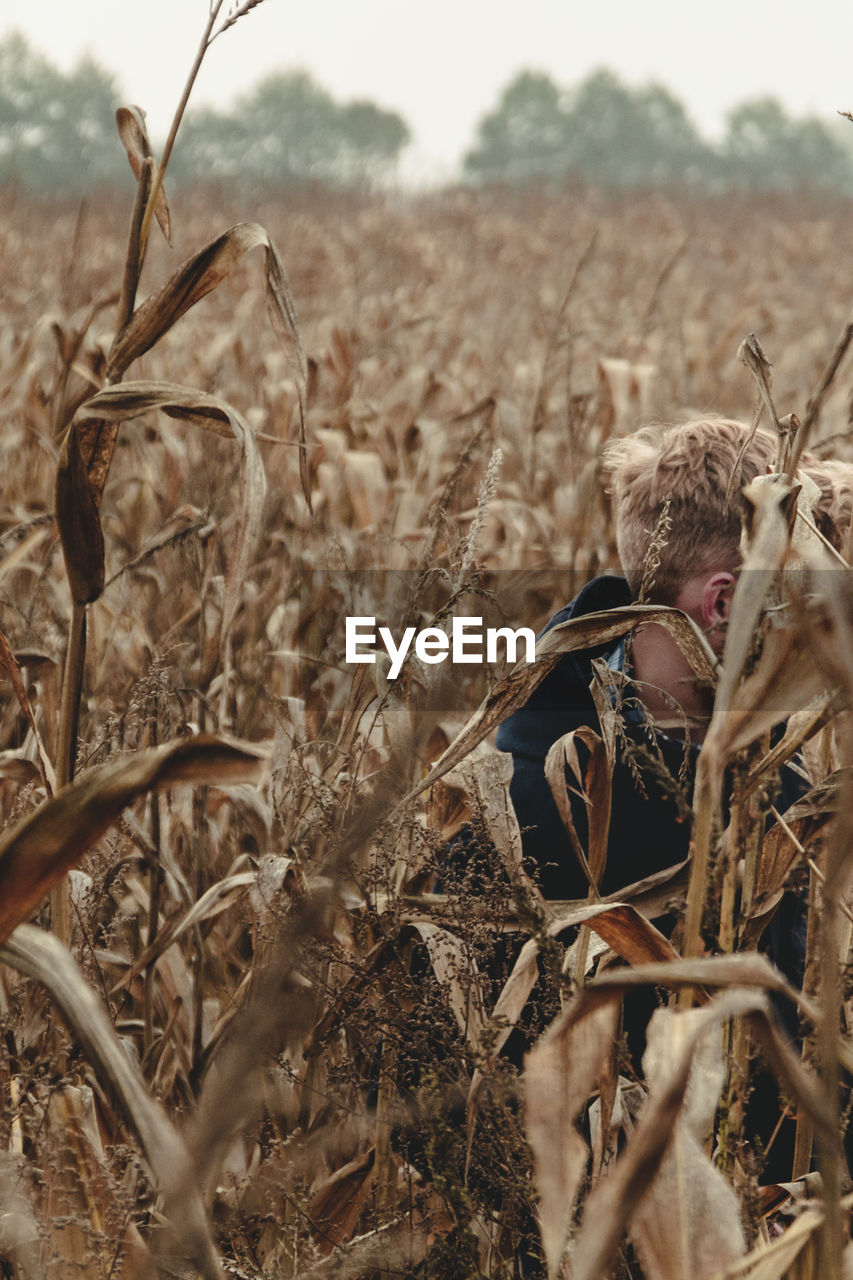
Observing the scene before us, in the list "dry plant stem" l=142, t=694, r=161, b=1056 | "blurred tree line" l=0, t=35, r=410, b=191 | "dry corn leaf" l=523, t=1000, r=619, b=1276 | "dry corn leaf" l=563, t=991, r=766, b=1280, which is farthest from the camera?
"blurred tree line" l=0, t=35, r=410, b=191

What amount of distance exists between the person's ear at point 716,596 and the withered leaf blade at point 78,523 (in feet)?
2.99

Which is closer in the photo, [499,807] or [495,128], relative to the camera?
[499,807]

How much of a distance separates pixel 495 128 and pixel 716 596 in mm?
50546

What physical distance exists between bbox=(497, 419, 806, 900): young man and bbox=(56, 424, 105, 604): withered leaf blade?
2.56 ft

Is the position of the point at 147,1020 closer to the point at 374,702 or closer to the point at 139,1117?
the point at 374,702

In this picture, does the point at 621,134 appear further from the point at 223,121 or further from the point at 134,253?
the point at 134,253

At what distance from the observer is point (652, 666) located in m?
1.75

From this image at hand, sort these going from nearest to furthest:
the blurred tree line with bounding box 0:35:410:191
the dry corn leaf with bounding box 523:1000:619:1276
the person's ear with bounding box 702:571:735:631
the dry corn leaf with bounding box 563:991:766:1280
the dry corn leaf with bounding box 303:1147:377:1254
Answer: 1. the dry corn leaf with bounding box 563:991:766:1280
2. the dry corn leaf with bounding box 523:1000:619:1276
3. the dry corn leaf with bounding box 303:1147:377:1254
4. the person's ear with bounding box 702:571:735:631
5. the blurred tree line with bounding box 0:35:410:191

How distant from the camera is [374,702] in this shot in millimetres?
1331

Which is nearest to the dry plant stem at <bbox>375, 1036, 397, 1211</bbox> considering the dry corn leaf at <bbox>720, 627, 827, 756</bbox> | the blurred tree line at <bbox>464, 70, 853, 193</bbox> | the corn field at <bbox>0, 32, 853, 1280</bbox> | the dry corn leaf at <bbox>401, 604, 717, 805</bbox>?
the corn field at <bbox>0, 32, 853, 1280</bbox>

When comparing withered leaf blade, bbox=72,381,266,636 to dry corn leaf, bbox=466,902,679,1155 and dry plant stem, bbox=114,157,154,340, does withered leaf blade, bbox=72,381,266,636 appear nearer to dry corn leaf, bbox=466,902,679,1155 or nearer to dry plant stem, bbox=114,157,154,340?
dry plant stem, bbox=114,157,154,340

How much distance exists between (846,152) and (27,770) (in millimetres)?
46887

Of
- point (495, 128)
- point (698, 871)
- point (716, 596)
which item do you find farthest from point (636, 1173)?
point (495, 128)

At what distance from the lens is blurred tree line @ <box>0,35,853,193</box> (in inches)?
1590
